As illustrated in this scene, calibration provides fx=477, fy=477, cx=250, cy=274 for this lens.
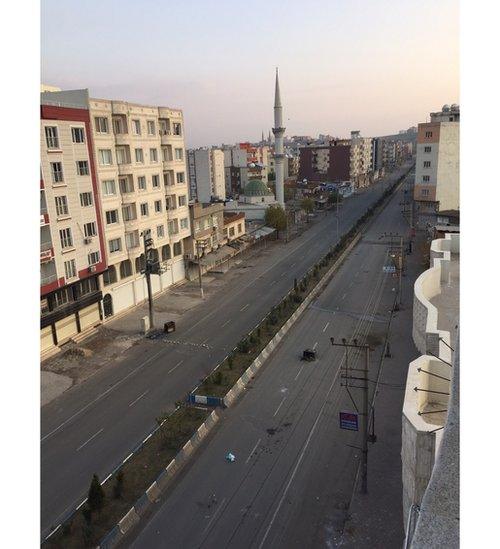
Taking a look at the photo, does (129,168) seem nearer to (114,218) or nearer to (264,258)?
(114,218)

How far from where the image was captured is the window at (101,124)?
36094mm

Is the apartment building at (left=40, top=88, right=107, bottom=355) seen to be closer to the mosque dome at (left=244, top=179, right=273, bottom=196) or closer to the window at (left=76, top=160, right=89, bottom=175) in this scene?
the window at (left=76, top=160, right=89, bottom=175)

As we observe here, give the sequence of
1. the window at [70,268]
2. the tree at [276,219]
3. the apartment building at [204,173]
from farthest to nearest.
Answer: the apartment building at [204,173] < the tree at [276,219] < the window at [70,268]

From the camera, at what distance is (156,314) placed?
40.0m

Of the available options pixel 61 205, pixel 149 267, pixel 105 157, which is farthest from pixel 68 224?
pixel 105 157

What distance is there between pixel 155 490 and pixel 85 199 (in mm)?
22818

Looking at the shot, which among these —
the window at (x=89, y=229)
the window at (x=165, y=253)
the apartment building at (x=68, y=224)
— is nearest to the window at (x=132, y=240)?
the apartment building at (x=68, y=224)

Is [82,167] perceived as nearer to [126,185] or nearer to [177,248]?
[126,185]

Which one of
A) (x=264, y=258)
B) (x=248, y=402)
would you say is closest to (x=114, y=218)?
Answer: (x=248, y=402)

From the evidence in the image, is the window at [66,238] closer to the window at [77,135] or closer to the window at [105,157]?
the window at [77,135]

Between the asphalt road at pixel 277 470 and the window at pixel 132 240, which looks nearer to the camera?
the asphalt road at pixel 277 470

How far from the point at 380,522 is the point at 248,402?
9.97m

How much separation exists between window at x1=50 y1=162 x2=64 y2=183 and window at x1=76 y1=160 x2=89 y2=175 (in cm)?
196

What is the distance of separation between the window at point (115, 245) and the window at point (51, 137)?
909cm
